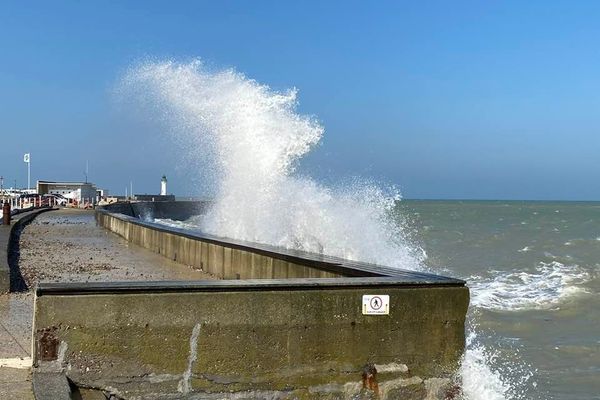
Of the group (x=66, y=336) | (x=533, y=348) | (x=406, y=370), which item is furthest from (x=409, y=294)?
(x=533, y=348)

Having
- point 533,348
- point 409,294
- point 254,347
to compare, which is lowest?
point 533,348

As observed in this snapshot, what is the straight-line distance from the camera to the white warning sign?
5.33 metres

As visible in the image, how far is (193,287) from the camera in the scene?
5051 mm

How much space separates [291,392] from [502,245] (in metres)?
32.2

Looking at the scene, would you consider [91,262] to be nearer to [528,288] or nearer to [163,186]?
[528,288]

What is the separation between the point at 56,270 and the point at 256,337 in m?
7.96

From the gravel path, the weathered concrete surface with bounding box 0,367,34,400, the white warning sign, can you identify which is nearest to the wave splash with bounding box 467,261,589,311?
the gravel path

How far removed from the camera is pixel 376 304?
5.34 meters

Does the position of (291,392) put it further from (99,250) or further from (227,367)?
(99,250)

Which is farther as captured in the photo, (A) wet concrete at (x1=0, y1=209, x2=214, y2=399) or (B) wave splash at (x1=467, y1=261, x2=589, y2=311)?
(B) wave splash at (x1=467, y1=261, x2=589, y2=311)

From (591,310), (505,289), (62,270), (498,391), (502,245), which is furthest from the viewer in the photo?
(502,245)

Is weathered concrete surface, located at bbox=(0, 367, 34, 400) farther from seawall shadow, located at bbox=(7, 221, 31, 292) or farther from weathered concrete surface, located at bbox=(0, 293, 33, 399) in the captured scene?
seawall shadow, located at bbox=(7, 221, 31, 292)

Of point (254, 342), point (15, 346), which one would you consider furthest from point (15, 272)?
point (254, 342)

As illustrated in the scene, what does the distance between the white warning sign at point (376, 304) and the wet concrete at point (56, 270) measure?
2.40 m
